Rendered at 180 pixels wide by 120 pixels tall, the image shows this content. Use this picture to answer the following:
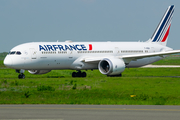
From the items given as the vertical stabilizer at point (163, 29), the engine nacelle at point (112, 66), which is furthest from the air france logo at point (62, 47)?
the vertical stabilizer at point (163, 29)

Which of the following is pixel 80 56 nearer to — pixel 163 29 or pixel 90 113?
pixel 163 29

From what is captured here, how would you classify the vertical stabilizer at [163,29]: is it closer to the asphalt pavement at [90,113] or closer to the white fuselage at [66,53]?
the white fuselage at [66,53]

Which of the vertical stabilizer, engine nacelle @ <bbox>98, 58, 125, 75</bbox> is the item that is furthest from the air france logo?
the vertical stabilizer

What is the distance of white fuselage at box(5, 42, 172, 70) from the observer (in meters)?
41.8

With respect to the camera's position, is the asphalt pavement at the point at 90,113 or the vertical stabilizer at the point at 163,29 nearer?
the asphalt pavement at the point at 90,113

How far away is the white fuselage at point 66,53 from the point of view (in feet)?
137

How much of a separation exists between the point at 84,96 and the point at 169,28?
1344 inches

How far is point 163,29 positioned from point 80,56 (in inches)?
625

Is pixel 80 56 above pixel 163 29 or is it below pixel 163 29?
below

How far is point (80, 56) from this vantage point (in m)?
45.4

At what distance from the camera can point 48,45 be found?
43.6m

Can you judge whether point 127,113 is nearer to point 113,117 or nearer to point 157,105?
point 113,117

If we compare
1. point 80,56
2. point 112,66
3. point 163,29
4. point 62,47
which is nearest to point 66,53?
point 62,47

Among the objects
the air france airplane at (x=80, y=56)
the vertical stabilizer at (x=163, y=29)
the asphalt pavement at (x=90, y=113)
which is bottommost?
the asphalt pavement at (x=90, y=113)
